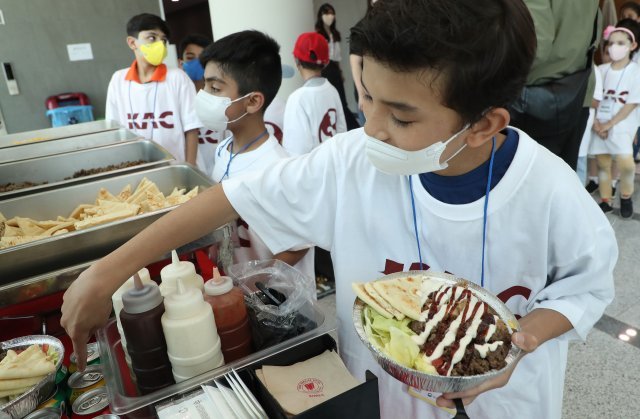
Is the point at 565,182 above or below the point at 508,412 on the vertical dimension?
above

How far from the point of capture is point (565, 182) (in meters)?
0.89

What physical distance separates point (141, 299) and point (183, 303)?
81mm

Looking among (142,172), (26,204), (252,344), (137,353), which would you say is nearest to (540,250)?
(252,344)

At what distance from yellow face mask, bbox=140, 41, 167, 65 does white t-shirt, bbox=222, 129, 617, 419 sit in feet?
7.81

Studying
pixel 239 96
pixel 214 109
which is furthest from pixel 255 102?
pixel 214 109

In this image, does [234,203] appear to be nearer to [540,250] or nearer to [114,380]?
[114,380]

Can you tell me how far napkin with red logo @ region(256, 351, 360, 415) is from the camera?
2.34ft

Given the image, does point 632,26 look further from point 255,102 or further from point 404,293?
point 404,293

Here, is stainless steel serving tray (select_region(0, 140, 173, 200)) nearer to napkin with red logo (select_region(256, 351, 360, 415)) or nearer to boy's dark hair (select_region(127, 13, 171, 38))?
boy's dark hair (select_region(127, 13, 171, 38))

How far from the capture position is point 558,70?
2143 mm

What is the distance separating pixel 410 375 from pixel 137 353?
492 millimetres

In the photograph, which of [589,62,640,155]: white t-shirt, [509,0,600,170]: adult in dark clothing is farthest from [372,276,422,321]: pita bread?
[589,62,640,155]: white t-shirt

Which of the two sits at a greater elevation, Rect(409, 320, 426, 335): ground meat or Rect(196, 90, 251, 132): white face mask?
Rect(196, 90, 251, 132): white face mask

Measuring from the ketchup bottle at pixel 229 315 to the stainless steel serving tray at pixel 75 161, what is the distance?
52.3 inches
